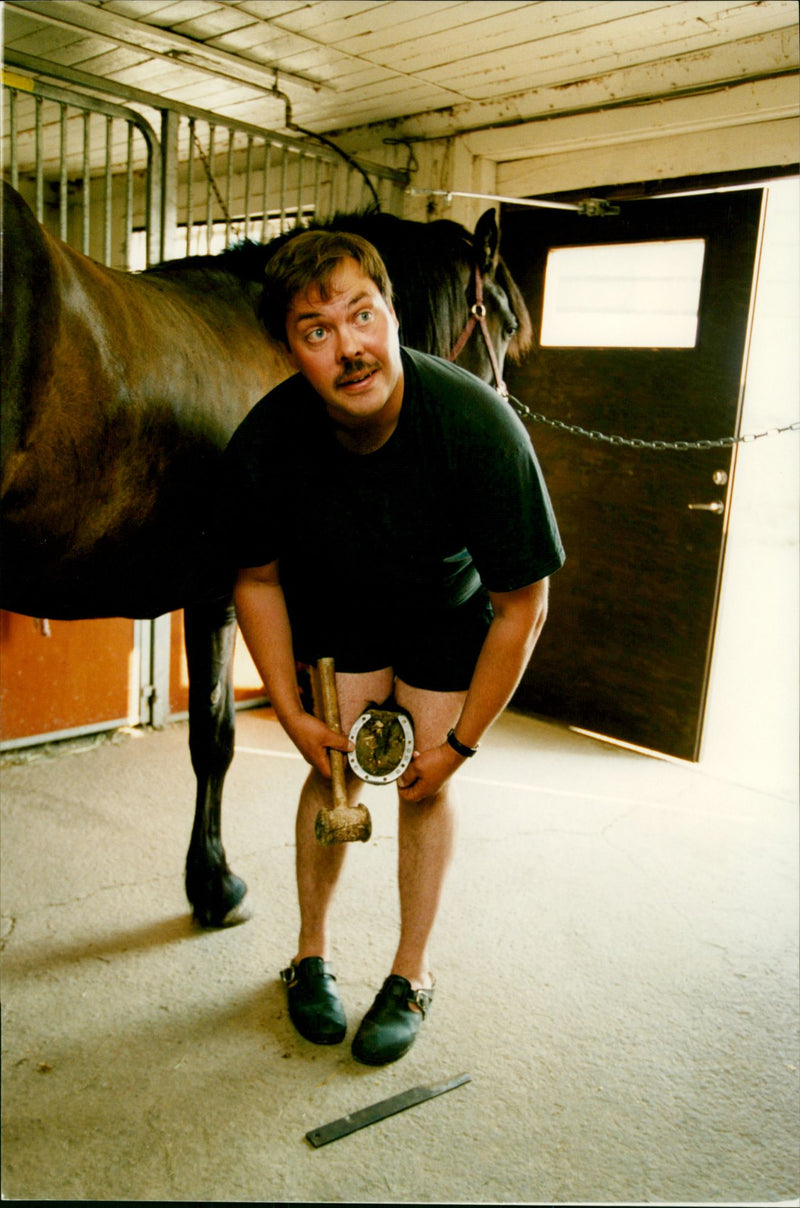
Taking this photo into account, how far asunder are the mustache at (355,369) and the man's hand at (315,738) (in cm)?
61

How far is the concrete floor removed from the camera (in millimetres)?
1446

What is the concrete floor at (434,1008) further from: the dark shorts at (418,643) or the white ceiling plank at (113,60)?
the white ceiling plank at (113,60)

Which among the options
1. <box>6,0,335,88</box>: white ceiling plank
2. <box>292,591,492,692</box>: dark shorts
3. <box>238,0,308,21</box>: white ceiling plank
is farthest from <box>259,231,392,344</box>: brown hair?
<box>6,0,335,88</box>: white ceiling plank

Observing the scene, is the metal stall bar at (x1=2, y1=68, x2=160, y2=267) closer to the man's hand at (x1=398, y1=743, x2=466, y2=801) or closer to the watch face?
the watch face

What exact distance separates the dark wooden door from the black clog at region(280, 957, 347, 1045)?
201 centimetres

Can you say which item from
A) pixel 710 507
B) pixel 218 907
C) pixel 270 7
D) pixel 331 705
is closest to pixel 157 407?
pixel 331 705

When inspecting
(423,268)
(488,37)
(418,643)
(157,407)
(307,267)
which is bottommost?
(418,643)

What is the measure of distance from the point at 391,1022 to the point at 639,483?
233cm

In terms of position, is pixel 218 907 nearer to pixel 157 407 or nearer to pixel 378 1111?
pixel 378 1111

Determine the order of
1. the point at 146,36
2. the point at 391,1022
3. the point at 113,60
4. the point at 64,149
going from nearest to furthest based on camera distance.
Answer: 1. the point at 391,1022
2. the point at 64,149
3. the point at 146,36
4. the point at 113,60

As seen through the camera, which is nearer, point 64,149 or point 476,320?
point 476,320

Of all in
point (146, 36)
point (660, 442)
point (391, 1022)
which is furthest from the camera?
point (660, 442)

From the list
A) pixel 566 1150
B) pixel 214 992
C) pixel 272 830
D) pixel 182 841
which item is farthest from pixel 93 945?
pixel 566 1150

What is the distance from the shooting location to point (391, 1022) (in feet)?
5.65
